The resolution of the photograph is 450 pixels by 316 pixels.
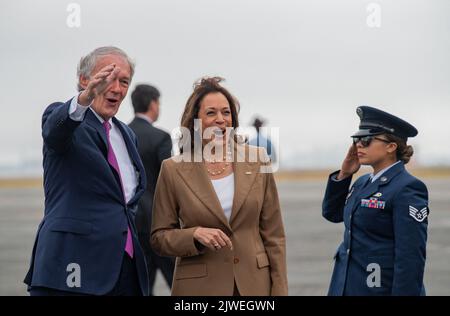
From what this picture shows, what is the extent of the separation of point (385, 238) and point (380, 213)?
0.38 feet

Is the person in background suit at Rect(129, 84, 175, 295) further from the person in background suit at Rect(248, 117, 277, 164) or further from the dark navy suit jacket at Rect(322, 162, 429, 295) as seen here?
the dark navy suit jacket at Rect(322, 162, 429, 295)

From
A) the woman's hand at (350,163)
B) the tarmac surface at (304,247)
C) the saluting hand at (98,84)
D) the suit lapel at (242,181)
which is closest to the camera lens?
the saluting hand at (98,84)

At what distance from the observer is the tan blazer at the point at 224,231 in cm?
417

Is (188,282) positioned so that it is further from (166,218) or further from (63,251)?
(63,251)

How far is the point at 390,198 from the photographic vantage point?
13.9 ft

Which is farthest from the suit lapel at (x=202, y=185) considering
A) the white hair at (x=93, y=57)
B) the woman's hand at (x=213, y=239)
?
the white hair at (x=93, y=57)

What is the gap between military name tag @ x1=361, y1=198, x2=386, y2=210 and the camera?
168 inches

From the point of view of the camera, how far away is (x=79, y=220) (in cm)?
396

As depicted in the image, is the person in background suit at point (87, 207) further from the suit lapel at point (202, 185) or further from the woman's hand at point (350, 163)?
the woman's hand at point (350, 163)

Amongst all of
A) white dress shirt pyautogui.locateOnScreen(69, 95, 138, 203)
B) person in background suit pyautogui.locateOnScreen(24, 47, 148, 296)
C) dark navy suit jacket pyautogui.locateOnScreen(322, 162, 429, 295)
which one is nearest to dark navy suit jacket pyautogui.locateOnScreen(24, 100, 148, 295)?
person in background suit pyautogui.locateOnScreen(24, 47, 148, 296)

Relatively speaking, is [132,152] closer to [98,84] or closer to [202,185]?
[202,185]

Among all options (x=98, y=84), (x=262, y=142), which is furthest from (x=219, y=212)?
(x=262, y=142)

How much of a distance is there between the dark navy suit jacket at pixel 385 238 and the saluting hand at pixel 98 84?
135 centimetres
